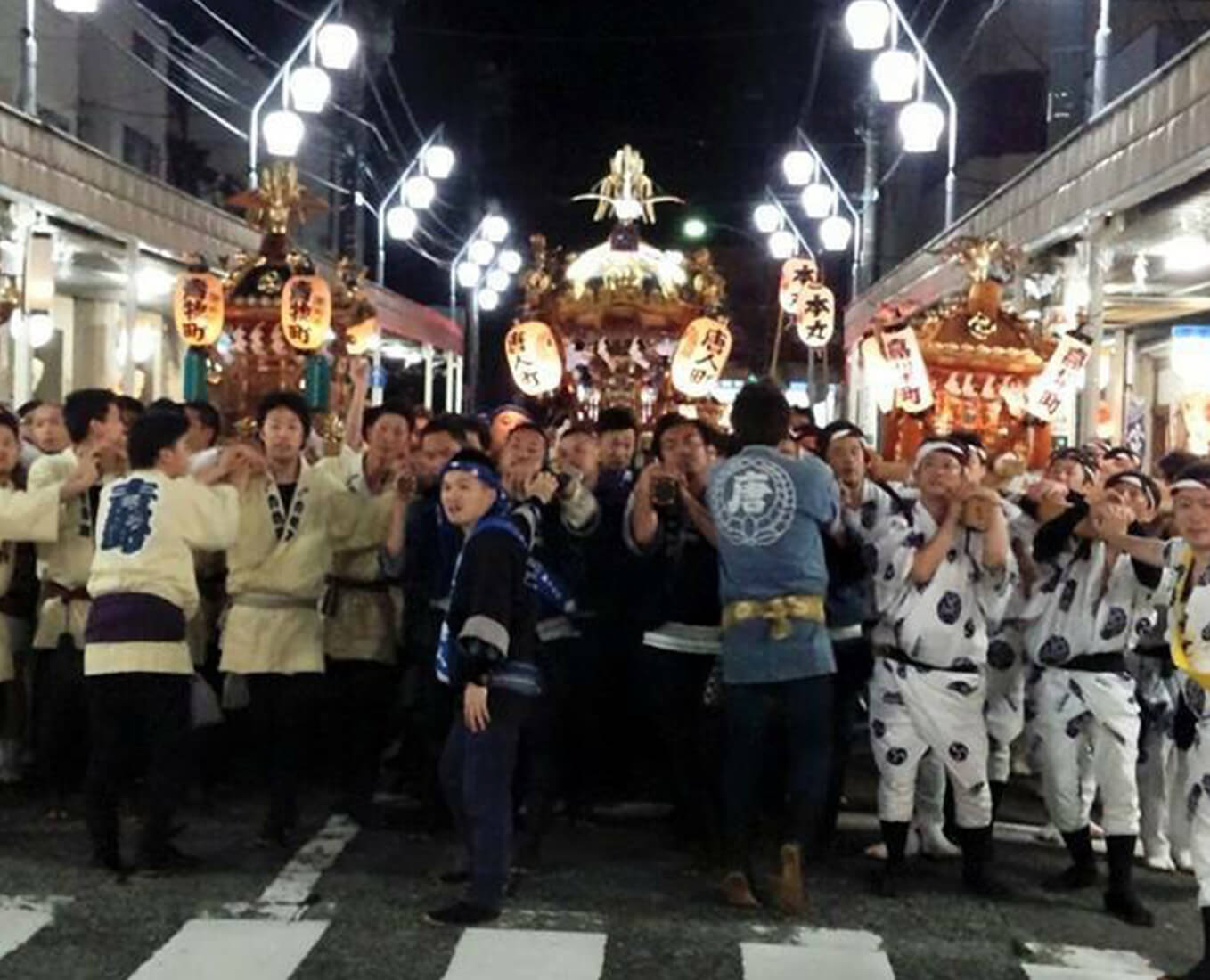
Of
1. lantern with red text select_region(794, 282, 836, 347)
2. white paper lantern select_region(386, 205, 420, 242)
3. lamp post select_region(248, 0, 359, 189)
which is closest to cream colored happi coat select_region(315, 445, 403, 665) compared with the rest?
lantern with red text select_region(794, 282, 836, 347)

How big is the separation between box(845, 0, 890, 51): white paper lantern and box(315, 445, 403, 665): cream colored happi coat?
51.0 ft

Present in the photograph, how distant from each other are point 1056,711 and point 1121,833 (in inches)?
22.0

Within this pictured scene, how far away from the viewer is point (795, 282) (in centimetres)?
2005

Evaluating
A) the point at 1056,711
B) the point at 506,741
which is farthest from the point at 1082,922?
the point at 506,741

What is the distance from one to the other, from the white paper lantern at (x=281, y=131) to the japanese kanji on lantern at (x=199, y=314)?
788 cm

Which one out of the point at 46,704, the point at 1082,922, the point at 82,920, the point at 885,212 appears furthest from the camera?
the point at 885,212

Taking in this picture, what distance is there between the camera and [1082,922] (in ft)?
19.9

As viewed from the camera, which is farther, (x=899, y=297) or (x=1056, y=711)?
(x=899, y=297)

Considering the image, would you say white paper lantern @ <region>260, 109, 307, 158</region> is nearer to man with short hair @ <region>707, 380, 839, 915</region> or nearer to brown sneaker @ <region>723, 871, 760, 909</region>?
man with short hair @ <region>707, 380, 839, 915</region>

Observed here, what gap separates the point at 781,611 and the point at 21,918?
125 inches

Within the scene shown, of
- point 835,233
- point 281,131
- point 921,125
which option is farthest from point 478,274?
point 921,125

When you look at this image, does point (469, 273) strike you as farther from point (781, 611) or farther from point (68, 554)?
point (781, 611)

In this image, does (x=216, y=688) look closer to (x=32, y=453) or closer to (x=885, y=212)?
(x=32, y=453)

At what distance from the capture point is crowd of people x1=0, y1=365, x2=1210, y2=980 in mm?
5949
